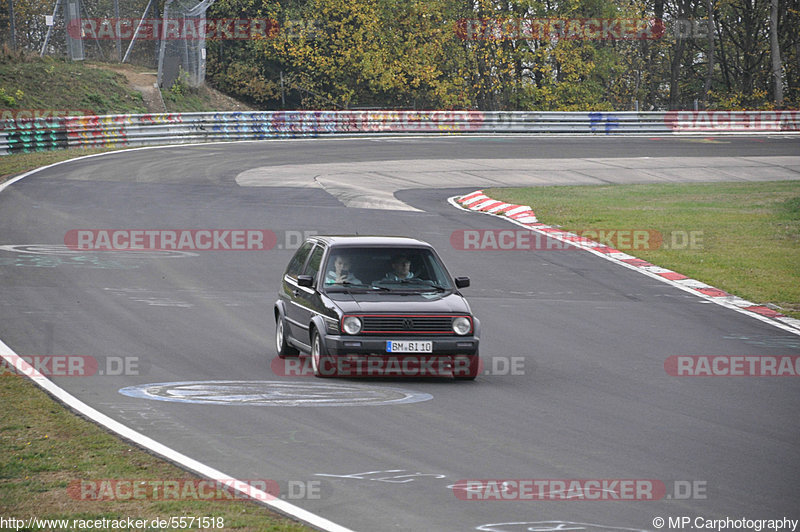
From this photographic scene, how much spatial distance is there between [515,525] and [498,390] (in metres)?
4.26

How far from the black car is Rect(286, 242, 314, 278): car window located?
16.0 inches

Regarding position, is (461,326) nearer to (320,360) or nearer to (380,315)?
(380,315)

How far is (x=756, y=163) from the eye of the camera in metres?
39.8

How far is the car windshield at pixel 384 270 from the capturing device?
12.0 metres

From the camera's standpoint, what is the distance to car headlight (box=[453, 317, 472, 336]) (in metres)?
11.3

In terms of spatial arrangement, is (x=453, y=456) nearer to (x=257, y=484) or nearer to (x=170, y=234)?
(x=257, y=484)

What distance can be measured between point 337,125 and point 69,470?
134 ft
